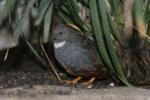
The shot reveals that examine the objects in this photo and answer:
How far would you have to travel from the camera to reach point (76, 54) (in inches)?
121

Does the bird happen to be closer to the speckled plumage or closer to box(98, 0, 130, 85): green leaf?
the speckled plumage

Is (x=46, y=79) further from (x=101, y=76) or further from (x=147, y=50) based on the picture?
(x=147, y=50)

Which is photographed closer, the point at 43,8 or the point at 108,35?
the point at 108,35

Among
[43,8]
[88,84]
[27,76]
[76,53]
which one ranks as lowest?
[88,84]

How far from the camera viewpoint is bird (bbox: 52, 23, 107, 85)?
3027mm

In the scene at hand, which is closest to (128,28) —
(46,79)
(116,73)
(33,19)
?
(116,73)

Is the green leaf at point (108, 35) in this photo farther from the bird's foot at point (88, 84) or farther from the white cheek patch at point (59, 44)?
the white cheek patch at point (59, 44)

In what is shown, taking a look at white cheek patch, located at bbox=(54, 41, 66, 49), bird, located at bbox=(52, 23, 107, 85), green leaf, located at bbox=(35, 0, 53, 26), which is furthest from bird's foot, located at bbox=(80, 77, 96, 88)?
green leaf, located at bbox=(35, 0, 53, 26)

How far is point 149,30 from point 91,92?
0.61 metres

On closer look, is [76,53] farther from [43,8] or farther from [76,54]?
[43,8]

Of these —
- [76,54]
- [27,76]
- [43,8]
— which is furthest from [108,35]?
[27,76]

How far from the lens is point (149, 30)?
2.89 meters

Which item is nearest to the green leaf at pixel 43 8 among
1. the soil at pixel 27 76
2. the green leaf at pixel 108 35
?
the green leaf at pixel 108 35

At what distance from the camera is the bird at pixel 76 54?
9.93 ft
